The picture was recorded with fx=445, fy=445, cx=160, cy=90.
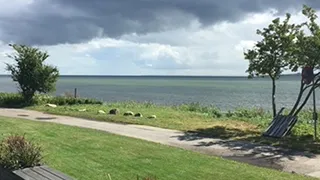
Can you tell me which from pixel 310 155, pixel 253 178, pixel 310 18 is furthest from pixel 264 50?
pixel 253 178

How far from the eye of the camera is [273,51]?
66.7 feet

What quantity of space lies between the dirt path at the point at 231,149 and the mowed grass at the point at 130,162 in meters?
1.14

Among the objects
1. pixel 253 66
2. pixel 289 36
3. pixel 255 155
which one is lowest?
pixel 255 155

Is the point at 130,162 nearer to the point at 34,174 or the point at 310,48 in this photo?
the point at 34,174

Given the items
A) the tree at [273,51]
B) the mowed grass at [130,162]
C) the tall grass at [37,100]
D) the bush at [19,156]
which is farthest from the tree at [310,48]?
the tall grass at [37,100]

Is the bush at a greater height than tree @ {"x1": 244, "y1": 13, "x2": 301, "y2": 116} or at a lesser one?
lesser

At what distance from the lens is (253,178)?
30.8 feet

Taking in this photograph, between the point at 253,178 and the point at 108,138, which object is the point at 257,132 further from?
the point at 253,178

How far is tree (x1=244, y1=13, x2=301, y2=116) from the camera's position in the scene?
65.6 feet

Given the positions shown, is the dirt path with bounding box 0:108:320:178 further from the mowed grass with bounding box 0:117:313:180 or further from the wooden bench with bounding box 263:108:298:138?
the wooden bench with bounding box 263:108:298:138

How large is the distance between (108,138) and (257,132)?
259 inches

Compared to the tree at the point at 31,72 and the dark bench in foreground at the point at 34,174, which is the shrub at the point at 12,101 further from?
the dark bench in foreground at the point at 34,174

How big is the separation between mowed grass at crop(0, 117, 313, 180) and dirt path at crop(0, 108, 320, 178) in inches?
45.0

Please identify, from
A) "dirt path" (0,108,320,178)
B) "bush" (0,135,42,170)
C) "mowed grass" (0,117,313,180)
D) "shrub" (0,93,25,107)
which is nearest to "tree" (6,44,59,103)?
"shrub" (0,93,25,107)
